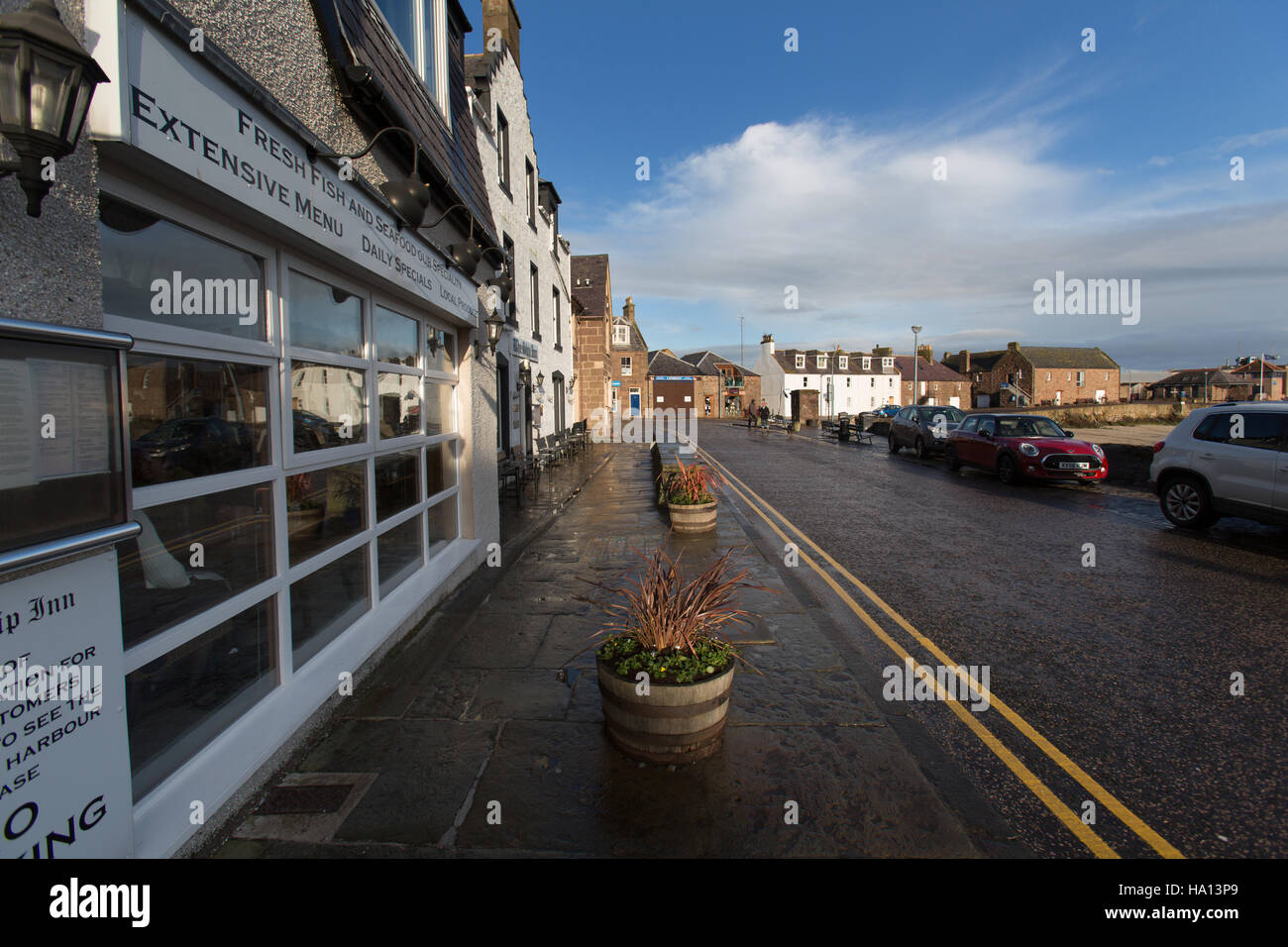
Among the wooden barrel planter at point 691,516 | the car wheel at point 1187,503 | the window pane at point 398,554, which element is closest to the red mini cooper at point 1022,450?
the car wheel at point 1187,503

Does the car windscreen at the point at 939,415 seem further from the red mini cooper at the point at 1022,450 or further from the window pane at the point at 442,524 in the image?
the window pane at the point at 442,524

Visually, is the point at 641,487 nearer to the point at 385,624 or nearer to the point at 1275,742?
the point at 385,624

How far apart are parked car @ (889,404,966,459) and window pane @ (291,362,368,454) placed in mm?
19471

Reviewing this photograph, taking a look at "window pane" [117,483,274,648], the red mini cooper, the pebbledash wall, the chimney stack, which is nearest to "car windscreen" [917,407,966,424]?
the red mini cooper

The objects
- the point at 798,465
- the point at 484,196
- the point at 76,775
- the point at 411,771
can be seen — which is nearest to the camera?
the point at 76,775

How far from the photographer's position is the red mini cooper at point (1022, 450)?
563 inches

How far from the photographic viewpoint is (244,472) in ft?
10.8

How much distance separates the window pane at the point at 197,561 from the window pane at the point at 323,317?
1034mm

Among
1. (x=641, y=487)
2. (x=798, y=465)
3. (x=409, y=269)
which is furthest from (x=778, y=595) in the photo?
(x=798, y=465)

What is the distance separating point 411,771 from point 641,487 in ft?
37.6

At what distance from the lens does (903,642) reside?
5.37 metres

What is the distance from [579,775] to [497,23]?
1720cm

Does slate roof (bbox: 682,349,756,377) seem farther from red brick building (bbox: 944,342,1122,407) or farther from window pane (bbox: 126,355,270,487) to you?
window pane (bbox: 126,355,270,487)

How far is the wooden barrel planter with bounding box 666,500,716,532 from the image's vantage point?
9469mm
